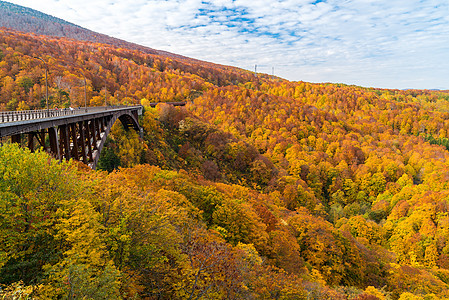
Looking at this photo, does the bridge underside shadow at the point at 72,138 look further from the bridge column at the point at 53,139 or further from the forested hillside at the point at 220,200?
the forested hillside at the point at 220,200

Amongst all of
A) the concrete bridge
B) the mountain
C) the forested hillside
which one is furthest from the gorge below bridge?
the mountain

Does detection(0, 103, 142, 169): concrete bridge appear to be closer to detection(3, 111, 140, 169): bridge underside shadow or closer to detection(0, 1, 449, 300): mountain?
detection(3, 111, 140, 169): bridge underside shadow

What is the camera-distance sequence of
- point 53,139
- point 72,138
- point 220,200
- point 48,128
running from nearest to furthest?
point 48,128
point 53,139
point 220,200
point 72,138

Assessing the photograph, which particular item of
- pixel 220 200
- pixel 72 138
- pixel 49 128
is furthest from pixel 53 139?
pixel 220 200

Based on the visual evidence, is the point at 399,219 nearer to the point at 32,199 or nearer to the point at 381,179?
the point at 381,179

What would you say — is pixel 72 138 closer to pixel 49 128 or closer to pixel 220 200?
pixel 49 128

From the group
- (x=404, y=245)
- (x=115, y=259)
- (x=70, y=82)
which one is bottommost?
(x=404, y=245)

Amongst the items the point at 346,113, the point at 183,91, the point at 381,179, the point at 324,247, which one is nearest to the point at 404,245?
the point at 324,247
